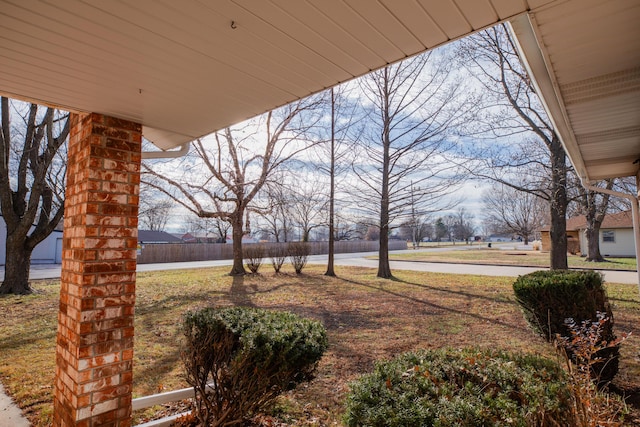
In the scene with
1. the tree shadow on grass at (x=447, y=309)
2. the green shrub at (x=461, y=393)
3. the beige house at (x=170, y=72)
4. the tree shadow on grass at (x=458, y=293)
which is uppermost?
the beige house at (x=170, y=72)

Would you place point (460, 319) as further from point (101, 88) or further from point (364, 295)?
point (101, 88)

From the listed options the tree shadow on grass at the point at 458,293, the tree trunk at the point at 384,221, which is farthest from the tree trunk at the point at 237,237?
the tree shadow on grass at the point at 458,293

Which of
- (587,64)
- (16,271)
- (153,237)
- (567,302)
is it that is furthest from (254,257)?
(153,237)

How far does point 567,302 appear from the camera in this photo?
4.13m

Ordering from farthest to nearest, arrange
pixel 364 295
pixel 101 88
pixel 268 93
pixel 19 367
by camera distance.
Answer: pixel 364 295 < pixel 19 367 < pixel 268 93 < pixel 101 88

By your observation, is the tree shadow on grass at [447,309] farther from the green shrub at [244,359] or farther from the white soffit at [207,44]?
the white soffit at [207,44]

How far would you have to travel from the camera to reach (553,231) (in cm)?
1025

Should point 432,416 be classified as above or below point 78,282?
below

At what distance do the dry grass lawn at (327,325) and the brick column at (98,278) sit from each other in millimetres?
Result: 1024

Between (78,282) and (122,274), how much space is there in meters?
0.26

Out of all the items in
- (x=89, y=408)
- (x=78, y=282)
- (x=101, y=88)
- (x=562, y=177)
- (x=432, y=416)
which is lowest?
(x=89, y=408)

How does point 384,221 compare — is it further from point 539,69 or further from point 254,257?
point 539,69

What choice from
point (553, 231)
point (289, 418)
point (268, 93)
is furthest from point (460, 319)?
point (268, 93)

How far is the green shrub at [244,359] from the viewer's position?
2350 millimetres
